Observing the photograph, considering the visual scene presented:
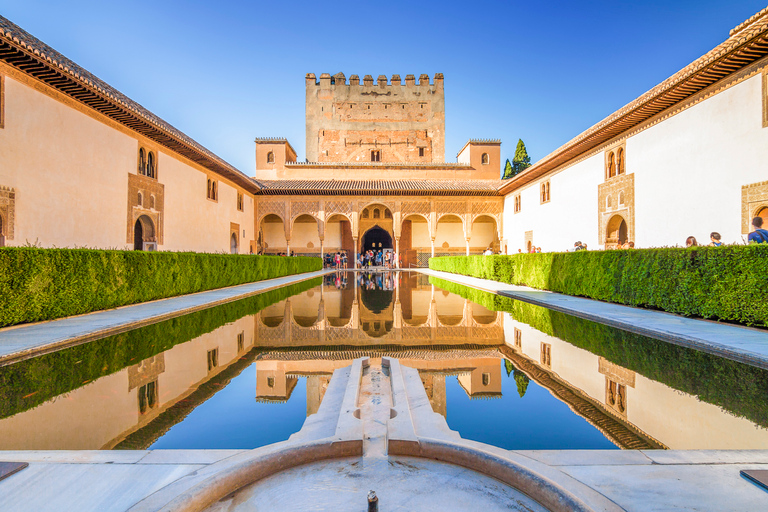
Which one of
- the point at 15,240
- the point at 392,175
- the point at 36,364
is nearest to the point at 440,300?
the point at 36,364

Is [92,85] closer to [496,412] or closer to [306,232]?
[496,412]

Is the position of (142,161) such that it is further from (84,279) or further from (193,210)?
(84,279)

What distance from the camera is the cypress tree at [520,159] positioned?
138 feet

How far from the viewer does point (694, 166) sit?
9422mm

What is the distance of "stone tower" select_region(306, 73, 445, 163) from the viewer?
31.7 m

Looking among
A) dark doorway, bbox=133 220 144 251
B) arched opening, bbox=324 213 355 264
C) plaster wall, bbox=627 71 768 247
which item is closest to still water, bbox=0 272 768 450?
plaster wall, bbox=627 71 768 247

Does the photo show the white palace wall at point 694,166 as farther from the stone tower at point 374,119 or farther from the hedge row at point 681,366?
the stone tower at point 374,119

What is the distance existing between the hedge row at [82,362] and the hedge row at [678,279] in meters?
6.67

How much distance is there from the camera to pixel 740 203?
8211mm

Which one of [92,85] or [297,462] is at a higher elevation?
[92,85]

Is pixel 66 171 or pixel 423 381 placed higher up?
pixel 66 171

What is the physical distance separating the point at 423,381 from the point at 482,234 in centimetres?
2426

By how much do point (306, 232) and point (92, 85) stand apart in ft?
56.3

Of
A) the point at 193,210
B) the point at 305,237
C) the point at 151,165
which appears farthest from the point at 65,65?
the point at 305,237
